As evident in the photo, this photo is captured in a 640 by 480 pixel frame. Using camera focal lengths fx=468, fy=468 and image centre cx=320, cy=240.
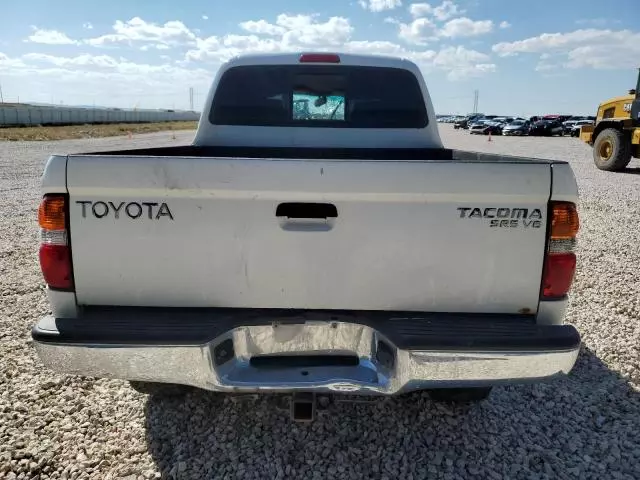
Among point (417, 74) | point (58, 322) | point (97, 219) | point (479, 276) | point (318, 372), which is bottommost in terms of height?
point (318, 372)

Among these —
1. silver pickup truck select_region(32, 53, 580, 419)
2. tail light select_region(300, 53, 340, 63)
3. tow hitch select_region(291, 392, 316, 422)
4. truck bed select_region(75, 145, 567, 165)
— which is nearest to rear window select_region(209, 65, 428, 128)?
tail light select_region(300, 53, 340, 63)

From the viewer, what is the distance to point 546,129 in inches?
1574

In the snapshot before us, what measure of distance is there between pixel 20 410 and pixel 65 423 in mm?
365

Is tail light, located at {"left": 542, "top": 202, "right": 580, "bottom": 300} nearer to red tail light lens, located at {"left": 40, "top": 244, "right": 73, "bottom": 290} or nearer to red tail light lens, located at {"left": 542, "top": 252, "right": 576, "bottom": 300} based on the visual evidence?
red tail light lens, located at {"left": 542, "top": 252, "right": 576, "bottom": 300}

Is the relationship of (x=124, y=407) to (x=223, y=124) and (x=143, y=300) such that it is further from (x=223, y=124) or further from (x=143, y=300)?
(x=223, y=124)

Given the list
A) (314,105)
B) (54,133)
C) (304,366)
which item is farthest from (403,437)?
(54,133)

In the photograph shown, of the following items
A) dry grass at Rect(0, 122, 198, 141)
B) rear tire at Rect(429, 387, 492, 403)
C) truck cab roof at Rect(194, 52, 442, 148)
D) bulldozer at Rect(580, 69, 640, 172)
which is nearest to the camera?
rear tire at Rect(429, 387, 492, 403)

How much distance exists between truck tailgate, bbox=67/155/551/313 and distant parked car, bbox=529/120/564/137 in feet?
141

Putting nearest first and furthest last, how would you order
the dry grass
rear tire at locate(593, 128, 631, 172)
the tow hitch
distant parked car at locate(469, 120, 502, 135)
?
the tow hitch → rear tire at locate(593, 128, 631, 172) → the dry grass → distant parked car at locate(469, 120, 502, 135)

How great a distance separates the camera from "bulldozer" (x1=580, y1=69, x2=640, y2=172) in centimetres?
1332

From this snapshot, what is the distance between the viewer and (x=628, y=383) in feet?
11.0

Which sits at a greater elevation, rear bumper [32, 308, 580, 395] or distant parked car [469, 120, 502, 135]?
distant parked car [469, 120, 502, 135]

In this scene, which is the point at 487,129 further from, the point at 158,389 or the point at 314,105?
the point at 158,389

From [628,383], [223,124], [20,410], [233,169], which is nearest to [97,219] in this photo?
[233,169]
